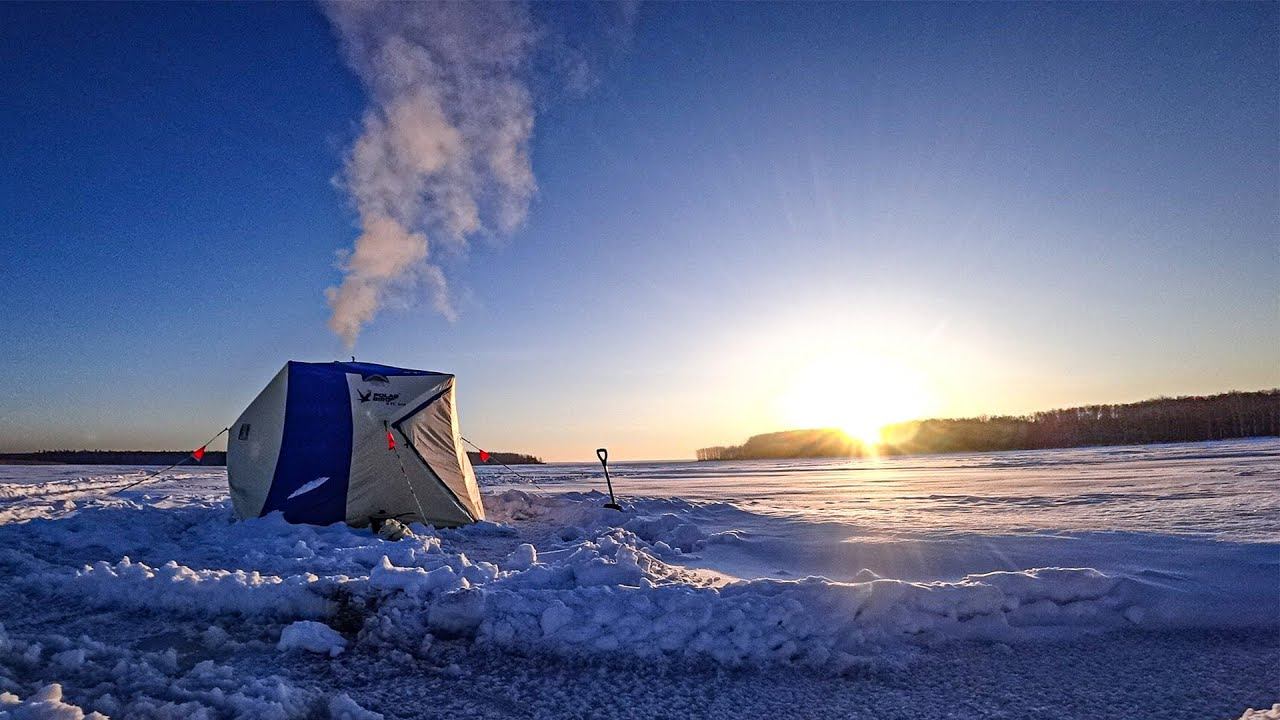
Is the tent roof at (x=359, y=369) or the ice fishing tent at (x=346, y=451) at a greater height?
the tent roof at (x=359, y=369)

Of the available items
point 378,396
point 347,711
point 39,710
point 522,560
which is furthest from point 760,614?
point 378,396

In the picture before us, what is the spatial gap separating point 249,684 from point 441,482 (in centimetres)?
655

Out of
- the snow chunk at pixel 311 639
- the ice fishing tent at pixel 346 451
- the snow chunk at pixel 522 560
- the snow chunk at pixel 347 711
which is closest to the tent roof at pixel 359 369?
the ice fishing tent at pixel 346 451

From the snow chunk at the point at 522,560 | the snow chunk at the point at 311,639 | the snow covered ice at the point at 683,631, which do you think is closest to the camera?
the snow covered ice at the point at 683,631

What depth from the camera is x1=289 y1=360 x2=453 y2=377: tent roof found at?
9305mm

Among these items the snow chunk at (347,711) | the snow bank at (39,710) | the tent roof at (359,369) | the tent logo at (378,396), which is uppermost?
the tent roof at (359,369)

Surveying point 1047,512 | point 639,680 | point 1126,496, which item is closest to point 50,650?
point 639,680

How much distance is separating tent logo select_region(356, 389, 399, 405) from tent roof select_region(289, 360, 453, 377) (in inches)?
14.2

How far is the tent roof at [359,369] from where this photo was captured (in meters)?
9.30

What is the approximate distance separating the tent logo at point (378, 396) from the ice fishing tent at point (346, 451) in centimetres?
1

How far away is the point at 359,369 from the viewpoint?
957 cm

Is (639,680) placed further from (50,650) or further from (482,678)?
(50,650)

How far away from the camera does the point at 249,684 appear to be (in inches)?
120

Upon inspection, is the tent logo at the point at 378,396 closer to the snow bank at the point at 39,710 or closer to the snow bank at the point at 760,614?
the snow bank at the point at 760,614
